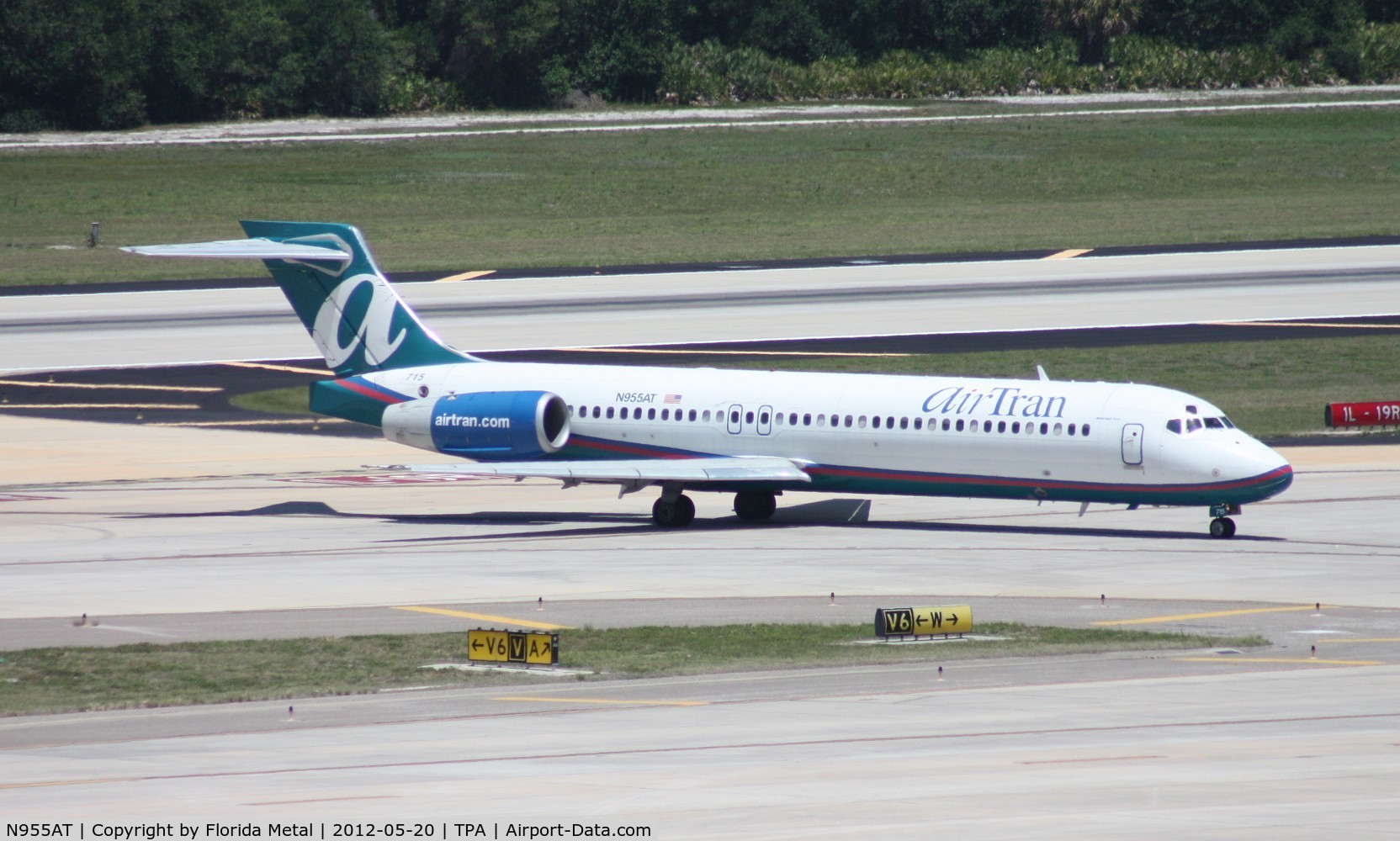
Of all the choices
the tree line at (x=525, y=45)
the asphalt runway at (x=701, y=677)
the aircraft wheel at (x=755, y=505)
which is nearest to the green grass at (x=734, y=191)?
the tree line at (x=525, y=45)

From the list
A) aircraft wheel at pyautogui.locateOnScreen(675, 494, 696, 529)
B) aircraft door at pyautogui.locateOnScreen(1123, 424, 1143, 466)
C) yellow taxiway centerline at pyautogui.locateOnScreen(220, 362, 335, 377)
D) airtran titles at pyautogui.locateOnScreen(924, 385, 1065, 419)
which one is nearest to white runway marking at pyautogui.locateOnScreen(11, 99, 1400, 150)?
yellow taxiway centerline at pyautogui.locateOnScreen(220, 362, 335, 377)

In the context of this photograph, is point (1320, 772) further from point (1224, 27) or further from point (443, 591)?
point (1224, 27)

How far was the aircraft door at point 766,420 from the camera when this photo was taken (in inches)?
1511

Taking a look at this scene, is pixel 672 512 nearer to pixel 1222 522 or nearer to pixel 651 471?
pixel 651 471

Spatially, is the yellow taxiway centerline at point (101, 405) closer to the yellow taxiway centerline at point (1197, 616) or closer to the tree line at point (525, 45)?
the yellow taxiway centerline at point (1197, 616)

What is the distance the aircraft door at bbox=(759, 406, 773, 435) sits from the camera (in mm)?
38375

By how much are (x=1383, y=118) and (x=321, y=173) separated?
6712 cm

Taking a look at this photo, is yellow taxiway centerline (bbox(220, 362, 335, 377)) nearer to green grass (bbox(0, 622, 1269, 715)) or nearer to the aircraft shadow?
the aircraft shadow

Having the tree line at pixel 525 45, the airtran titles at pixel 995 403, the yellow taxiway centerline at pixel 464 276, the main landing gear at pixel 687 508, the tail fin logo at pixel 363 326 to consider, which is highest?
the tree line at pixel 525 45

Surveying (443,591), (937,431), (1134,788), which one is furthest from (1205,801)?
(937,431)

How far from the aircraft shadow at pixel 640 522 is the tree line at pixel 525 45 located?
8384 cm

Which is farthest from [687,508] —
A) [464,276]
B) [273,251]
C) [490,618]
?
[464,276]

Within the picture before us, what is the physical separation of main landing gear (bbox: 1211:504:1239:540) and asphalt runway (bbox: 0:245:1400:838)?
0.82 feet

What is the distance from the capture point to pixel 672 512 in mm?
38375
